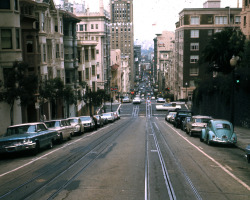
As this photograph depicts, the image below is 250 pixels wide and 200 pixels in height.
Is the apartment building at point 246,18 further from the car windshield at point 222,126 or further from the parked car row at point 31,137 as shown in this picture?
the parked car row at point 31,137

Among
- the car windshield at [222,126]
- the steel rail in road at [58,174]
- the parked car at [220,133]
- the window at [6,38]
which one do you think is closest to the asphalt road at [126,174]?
the steel rail in road at [58,174]

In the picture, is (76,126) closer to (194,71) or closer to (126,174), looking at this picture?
(126,174)

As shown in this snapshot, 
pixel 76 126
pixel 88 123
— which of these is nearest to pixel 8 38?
pixel 76 126

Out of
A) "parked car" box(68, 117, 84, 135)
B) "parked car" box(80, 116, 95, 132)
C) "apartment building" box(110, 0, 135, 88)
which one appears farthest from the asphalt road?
"apartment building" box(110, 0, 135, 88)

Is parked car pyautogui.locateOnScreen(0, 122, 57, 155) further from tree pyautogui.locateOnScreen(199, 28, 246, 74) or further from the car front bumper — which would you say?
tree pyautogui.locateOnScreen(199, 28, 246, 74)

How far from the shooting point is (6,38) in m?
27.4

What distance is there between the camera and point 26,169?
43.8 ft

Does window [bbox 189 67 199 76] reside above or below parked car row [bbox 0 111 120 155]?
above

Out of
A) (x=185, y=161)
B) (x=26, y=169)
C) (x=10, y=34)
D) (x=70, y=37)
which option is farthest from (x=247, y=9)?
(x=26, y=169)

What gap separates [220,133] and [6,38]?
18666 millimetres

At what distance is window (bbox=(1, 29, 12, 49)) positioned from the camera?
27172mm

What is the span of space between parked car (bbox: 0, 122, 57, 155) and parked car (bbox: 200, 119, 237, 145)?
9587mm

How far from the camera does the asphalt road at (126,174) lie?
Answer: 9578 mm

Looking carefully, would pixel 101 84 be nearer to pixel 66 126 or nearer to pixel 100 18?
pixel 100 18
